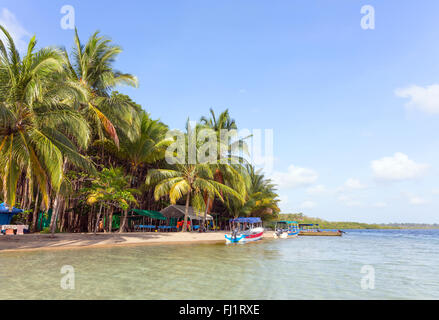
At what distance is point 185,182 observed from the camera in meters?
24.4

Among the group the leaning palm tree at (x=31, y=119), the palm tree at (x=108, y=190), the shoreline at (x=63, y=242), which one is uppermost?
the leaning palm tree at (x=31, y=119)

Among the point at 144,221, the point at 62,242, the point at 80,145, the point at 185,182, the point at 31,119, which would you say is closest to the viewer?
the point at 31,119

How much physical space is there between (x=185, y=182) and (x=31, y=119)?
13.4 meters

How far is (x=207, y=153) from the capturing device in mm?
27750

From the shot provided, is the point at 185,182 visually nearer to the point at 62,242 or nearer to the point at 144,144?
the point at 144,144

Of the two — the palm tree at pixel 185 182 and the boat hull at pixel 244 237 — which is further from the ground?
the palm tree at pixel 185 182

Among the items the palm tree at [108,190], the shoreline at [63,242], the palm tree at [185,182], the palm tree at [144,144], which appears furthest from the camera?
the palm tree at [185,182]

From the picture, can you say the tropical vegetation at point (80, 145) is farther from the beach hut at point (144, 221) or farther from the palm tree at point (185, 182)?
the beach hut at point (144, 221)

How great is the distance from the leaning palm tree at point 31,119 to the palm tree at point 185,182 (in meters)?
10.8

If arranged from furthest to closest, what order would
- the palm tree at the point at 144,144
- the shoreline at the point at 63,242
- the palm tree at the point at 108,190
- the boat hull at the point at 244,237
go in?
the palm tree at the point at 144,144 → the boat hull at the point at 244,237 → the palm tree at the point at 108,190 → the shoreline at the point at 63,242

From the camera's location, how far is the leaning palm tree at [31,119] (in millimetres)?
11750

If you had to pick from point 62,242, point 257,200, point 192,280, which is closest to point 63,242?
point 62,242

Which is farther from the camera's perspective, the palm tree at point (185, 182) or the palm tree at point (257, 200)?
the palm tree at point (257, 200)

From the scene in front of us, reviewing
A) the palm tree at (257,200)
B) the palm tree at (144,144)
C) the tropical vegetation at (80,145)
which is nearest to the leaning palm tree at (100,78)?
the tropical vegetation at (80,145)
